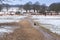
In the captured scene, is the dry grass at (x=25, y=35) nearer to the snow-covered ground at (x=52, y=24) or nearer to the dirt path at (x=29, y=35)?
the dirt path at (x=29, y=35)

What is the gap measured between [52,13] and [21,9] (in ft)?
133

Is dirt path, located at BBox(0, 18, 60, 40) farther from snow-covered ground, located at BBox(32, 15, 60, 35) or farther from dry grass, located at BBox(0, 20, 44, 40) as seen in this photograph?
snow-covered ground, located at BBox(32, 15, 60, 35)

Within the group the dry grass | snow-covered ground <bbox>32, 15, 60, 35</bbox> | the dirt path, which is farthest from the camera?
snow-covered ground <bbox>32, 15, 60, 35</bbox>

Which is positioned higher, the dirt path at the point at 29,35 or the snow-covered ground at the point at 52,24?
the dirt path at the point at 29,35

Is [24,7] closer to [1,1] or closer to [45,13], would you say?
[45,13]

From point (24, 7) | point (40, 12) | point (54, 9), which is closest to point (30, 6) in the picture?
point (24, 7)

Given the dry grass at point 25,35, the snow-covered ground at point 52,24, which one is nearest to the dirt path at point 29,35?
the dry grass at point 25,35

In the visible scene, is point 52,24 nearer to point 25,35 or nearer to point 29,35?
point 29,35

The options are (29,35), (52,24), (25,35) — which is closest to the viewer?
(25,35)

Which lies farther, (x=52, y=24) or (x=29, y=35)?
(x=52, y=24)

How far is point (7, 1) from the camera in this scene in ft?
47.6

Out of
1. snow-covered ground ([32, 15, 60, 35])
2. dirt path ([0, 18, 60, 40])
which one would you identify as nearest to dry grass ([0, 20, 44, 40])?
dirt path ([0, 18, 60, 40])

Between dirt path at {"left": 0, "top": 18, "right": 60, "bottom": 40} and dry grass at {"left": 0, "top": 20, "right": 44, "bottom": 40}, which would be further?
dirt path at {"left": 0, "top": 18, "right": 60, "bottom": 40}

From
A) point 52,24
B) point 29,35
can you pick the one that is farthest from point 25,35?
point 52,24
